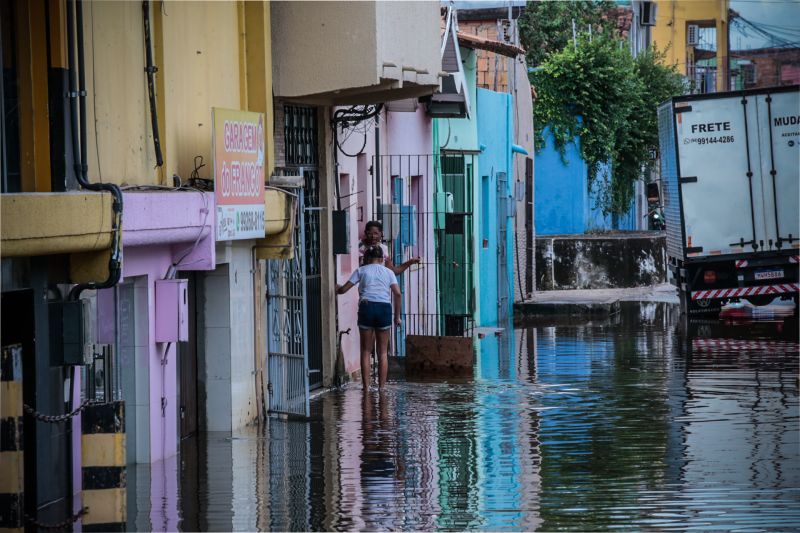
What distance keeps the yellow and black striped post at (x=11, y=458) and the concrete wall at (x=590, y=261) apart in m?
27.8

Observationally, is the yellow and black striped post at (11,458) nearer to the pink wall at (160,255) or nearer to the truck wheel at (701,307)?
the pink wall at (160,255)

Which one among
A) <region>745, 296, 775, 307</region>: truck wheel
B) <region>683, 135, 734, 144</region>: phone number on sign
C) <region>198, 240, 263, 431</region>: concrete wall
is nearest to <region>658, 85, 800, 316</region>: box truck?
<region>683, 135, 734, 144</region>: phone number on sign

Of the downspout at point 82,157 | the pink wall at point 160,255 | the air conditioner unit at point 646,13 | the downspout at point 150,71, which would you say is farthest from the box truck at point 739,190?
the air conditioner unit at point 646,13

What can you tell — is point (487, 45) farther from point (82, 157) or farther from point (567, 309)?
point (82, 157)

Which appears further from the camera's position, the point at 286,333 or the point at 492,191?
the point at 492,191

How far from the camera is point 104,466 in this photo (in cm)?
855

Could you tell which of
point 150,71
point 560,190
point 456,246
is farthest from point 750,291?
point 150,71

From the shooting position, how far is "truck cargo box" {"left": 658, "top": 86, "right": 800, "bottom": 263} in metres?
26.2

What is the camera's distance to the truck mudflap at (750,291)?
26.6 metres

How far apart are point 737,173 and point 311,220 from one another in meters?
11.4

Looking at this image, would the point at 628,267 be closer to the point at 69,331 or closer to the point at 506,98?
the point at 506,98

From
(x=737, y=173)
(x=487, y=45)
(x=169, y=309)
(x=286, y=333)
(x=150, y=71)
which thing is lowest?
(x=286, y=333)

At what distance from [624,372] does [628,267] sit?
59.7 ft

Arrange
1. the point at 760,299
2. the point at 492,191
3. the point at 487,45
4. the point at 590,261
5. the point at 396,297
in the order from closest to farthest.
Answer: the point at 396,297, the point at 760,299, the point at 487,45, the point at 492,191, the point at 590,261
